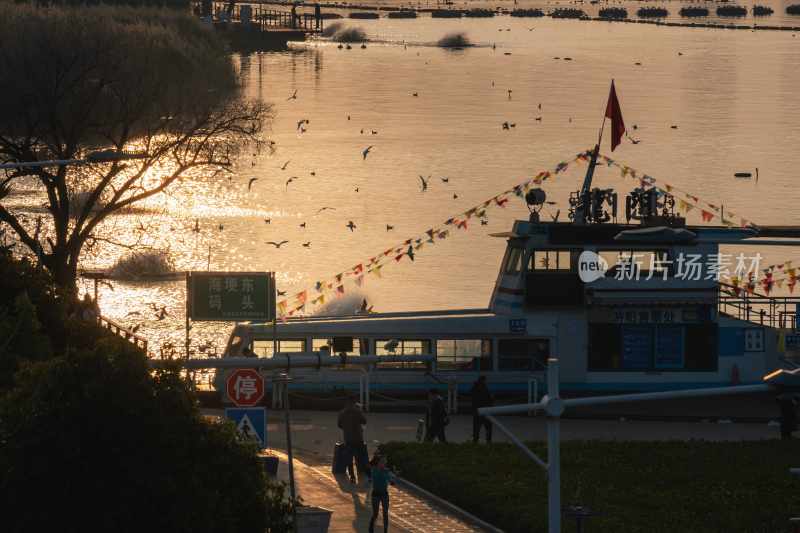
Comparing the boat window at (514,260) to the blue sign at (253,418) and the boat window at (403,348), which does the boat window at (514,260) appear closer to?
the boat window at (403,348)

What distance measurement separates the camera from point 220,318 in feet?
124

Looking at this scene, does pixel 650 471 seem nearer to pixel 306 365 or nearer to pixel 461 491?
pixel 461 491

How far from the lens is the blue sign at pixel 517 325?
46.2 metres

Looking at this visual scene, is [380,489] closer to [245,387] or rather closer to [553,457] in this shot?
[245,387]

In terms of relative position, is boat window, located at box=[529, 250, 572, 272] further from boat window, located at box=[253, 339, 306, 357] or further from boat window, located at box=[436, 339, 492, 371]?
boat window, located at box=[253, 339, 306, 357]

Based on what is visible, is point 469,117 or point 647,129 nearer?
point 647,129

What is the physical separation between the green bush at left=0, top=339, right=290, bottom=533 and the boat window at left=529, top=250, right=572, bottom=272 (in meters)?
24.5

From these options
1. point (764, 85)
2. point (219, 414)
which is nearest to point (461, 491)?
point (219, 414)

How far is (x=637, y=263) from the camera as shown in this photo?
1857 inches

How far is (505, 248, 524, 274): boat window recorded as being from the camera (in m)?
47.1

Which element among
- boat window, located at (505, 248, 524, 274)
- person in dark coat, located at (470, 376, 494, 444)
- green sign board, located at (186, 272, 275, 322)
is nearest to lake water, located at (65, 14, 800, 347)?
boat window, located at (505, 248, 524, 274)

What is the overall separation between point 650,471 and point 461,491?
4499mm

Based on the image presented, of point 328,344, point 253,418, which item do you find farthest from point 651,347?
point 253,418

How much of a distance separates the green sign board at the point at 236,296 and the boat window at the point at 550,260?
11.4m
